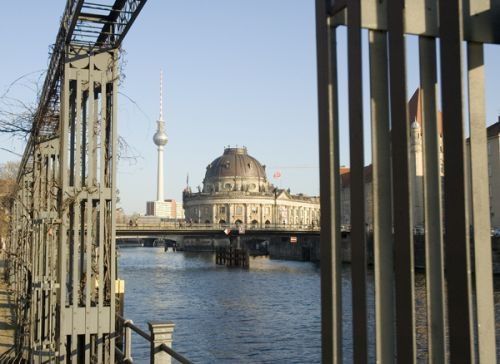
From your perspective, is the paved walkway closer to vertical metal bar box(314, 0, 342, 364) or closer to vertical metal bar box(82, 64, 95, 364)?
vertical metal bar box(82, 64, 95, 364)

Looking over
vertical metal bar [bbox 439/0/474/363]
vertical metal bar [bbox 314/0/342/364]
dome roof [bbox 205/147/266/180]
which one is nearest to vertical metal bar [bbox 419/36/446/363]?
vertical metal bar [bbox 439/0/474/363]

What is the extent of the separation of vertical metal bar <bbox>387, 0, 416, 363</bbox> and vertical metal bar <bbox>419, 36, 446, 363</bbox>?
0.40ft

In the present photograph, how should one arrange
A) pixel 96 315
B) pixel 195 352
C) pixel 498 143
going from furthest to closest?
pixel 498 143 < pixel 195 352 < pixel 96 315

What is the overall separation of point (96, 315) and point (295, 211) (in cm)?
16170

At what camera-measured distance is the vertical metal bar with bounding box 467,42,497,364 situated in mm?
2877

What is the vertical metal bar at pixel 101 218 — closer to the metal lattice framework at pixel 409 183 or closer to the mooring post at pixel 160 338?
the mooring post at pixel 160 338

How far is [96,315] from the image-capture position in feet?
32.6

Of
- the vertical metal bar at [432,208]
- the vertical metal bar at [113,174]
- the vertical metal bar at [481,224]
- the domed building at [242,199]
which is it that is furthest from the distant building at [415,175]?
the domed building at [242,199]

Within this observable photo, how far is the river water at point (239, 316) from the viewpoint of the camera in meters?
24.6

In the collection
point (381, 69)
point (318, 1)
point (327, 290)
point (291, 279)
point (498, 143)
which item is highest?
point (498, 143)

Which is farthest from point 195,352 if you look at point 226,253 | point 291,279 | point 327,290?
point 226,253

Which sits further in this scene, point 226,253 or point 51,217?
point 226,253

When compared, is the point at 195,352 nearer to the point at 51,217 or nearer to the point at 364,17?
the point at 51,217

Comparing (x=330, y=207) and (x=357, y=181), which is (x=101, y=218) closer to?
(x=330, y=207)
